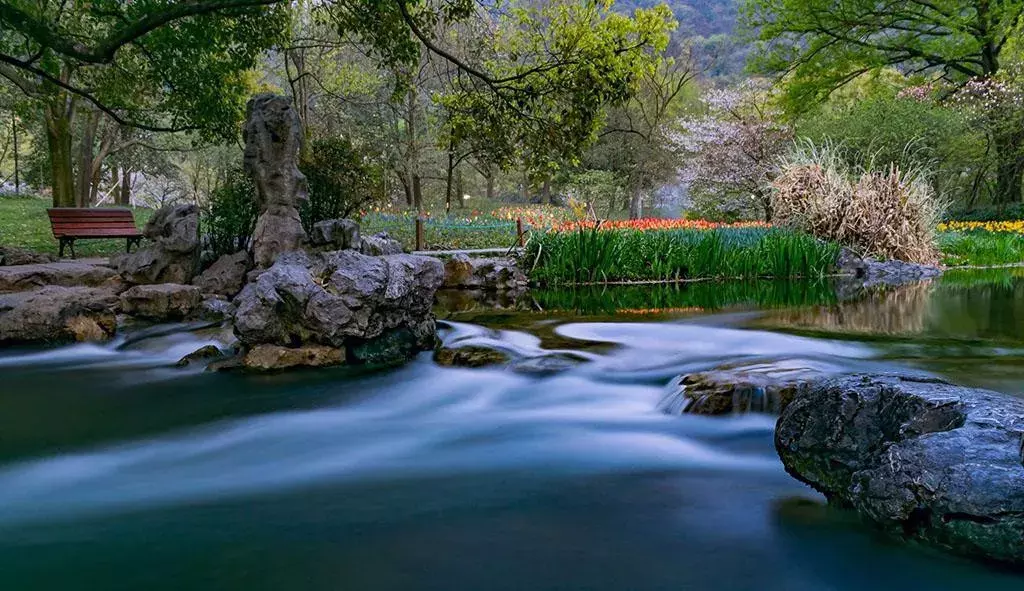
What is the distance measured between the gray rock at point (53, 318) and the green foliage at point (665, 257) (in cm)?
709

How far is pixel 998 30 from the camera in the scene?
23438 millimetres

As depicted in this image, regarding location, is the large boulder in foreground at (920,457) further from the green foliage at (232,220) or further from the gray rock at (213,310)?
the green foliage at (232,220)

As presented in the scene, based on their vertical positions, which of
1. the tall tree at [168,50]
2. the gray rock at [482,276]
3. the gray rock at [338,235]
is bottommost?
the gray rock at [482,276]

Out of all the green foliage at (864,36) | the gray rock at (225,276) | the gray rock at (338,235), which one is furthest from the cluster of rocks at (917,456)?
the green foliage at (864,36)

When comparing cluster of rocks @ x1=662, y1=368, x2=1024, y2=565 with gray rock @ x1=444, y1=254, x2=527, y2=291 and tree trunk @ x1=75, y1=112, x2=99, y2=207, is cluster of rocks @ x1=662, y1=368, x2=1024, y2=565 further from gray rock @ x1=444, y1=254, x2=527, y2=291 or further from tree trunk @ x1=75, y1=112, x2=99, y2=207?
tree trunk @ x1=75, y1=112, x2=99, y2=207

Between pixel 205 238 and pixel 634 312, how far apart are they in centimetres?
737

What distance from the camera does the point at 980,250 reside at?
16500mm

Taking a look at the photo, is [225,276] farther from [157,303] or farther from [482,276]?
[482,276]

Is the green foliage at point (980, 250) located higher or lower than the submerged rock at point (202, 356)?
higher

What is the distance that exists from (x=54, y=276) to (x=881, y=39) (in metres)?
30.6

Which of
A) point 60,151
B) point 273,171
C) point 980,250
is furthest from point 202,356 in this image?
point 980,250

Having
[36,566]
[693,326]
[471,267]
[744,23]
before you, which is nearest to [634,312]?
[693,326]

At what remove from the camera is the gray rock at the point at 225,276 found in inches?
394

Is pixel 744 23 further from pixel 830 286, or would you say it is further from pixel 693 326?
pixel 693 326
